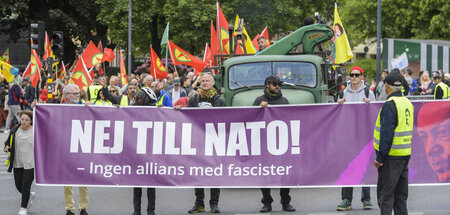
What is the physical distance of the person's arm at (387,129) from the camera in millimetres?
8859

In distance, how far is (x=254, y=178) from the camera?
1045 centimetres

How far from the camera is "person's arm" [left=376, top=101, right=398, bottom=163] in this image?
8859 millimetres

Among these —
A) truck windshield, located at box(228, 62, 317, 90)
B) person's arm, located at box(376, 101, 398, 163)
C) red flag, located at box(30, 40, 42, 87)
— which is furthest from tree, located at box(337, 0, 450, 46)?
person's arm, located at box(376, 101, 398, 163)

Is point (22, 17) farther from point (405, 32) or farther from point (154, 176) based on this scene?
point (154, 176)

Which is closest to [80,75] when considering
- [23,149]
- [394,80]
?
[23,149]

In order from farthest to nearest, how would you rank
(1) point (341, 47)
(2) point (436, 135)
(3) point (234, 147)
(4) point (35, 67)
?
1. (4) point (35, 67)
2. (1) point (341, 47)
3. (3) point (234, 147)
4. (2) point (436, 135)

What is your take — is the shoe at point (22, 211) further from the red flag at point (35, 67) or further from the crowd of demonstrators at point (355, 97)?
the red flag at point (35, 67)

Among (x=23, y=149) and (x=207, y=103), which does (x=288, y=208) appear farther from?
(x=23, y=149)

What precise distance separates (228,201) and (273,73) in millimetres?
2572

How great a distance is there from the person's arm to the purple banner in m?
1.53

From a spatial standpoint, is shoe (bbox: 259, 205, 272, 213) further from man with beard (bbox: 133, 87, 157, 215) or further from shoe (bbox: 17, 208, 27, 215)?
shoe (bbox: 17, 208, 27, 215)

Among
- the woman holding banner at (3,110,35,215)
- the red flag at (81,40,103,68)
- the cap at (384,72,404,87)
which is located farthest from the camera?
the red flag at (81,40,103,68)

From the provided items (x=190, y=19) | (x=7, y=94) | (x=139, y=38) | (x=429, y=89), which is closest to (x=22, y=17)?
(x=139, y=38)

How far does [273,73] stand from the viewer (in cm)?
1366
